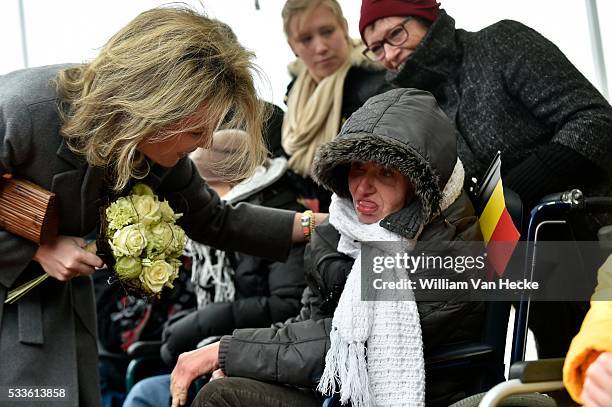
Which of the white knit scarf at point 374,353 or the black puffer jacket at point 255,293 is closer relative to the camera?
the white knit scarf at point 374,353

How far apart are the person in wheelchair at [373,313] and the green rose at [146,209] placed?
0.36m

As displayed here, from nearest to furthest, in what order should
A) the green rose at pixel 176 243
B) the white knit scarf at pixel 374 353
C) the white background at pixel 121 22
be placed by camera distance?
1. the white knit scarf at pixel 374 353
2. the green rose at pixel 176 243
3. the white background at pixel 121 22

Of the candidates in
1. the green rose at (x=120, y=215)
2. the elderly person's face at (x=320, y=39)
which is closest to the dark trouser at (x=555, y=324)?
the green rose at (x=120, y=215)

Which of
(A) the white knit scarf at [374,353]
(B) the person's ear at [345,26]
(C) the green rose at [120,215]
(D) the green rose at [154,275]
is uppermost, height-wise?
(B) the person's ear at [345,26]

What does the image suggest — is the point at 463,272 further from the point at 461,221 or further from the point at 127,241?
the point at 127,241

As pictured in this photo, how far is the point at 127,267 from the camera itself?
2.22 meters

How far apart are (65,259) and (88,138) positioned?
32 centimetres

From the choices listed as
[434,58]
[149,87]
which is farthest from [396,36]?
[149,87]

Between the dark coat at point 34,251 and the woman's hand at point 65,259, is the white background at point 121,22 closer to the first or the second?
the dark coat at point 34,251

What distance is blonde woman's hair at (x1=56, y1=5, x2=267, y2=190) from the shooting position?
83.7 inches

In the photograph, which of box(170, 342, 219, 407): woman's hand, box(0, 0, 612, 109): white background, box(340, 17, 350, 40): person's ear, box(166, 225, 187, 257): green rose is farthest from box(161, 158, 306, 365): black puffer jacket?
box(170, 342, 219, 407): woman's hand

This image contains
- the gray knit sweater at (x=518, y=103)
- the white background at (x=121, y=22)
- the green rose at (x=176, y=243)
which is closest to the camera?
the green rose at (x=176, y=243)

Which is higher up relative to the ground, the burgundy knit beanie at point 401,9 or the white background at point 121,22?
the burgundy knit beanie at point 401,9

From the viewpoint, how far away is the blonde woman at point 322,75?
3.39 metres
